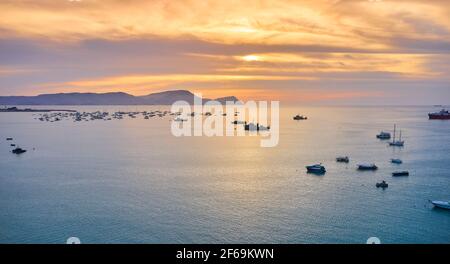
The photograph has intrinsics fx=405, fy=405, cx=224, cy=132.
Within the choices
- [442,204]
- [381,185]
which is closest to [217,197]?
[381,185]

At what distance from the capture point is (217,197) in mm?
13906

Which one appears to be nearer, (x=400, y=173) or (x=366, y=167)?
(x=400, y=173)

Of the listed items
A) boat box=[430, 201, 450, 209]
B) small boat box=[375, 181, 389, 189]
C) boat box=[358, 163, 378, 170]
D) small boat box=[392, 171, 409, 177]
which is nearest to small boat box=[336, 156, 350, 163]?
boat box=[358, 163, 378, 170]

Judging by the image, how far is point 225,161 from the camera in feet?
73.1

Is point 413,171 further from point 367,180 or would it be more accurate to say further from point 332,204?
point 332,204

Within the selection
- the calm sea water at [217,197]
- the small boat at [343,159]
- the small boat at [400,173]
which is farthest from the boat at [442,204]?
the small boat at [343,159]

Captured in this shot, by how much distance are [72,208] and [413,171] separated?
14952 mm

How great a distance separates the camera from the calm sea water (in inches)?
406

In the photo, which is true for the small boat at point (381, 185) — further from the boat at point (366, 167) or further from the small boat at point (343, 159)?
the small boat at point (343, 159)

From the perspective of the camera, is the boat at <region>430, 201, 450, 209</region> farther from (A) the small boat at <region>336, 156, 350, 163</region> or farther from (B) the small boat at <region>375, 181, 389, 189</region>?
(A) the small boat at <region>336, 156, 350, 163</region>

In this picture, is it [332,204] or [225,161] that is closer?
[332,204]

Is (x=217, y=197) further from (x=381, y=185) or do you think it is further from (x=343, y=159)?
(x=343, y=159)
